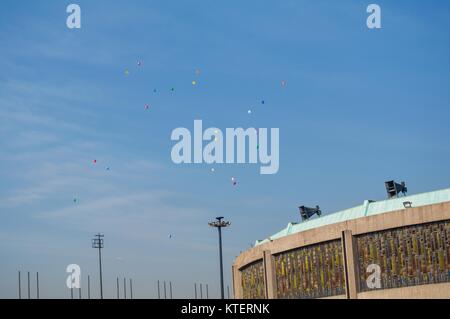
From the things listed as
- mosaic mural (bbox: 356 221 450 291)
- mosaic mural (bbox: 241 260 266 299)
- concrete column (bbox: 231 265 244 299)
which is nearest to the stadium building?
mosaic mural (bbox: 356 221 450 291)

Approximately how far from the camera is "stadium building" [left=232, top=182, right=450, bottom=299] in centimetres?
9306

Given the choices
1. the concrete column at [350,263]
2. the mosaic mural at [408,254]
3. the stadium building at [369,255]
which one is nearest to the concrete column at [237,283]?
the stadium building at [369,255]

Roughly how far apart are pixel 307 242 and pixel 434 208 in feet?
70.6

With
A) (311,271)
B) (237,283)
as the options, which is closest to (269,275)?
(311,271)

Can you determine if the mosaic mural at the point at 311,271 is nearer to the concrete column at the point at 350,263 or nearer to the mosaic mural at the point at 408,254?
the concrete column at the point at 350,263

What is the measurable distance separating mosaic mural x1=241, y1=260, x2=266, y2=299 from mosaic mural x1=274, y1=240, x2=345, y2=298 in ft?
16.1

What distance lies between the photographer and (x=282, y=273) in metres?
116

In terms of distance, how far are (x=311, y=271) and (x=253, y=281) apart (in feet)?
57.5

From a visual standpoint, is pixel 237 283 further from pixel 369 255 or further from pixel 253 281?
pixel 369 255

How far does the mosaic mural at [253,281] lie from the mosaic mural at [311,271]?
4902 millimetres

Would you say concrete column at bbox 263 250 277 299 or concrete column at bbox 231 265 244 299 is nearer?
concrete column at bbox 263 250 277 299

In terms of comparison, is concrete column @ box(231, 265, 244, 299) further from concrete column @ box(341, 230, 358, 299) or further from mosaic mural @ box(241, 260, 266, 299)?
concrete column @ box(341, 230, 358, 299)

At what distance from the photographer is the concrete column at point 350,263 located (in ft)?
333
